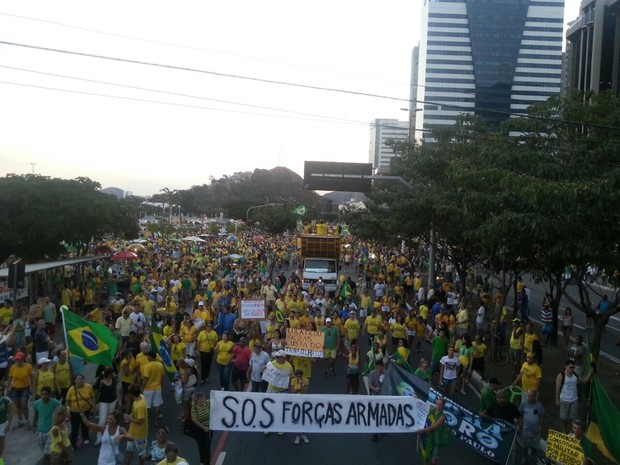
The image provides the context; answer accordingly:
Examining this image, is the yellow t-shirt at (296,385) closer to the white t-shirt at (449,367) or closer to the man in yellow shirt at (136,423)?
the man in yellow shirt at (136,423)

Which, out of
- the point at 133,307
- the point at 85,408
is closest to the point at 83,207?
the point at 133,307

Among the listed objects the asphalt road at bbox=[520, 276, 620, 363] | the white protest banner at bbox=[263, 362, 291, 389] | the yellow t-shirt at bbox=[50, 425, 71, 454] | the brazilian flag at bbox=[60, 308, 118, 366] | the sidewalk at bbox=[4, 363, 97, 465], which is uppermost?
the brazilian flag at bbox=[60, 308, 118, 366]

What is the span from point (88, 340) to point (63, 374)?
723mm

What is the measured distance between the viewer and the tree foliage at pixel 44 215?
83.5 feet

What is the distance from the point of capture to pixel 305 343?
1220 centimetres

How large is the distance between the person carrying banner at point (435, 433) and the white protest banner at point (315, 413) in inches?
4.7

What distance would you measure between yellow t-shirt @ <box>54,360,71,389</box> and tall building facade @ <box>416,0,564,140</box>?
135911mm

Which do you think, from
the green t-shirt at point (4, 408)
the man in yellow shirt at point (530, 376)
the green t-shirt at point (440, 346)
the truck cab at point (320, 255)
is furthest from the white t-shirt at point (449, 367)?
the truck cab at point (320, 255)

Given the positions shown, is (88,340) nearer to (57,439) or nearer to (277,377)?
(57,439)

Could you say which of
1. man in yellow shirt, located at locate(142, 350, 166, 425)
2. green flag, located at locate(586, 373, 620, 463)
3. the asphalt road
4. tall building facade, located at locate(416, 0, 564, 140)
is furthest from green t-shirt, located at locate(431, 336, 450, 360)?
tall building facade, located at locate(416, 0, 564, 140)

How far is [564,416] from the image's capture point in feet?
33.1

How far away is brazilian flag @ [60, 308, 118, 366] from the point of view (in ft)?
31.9

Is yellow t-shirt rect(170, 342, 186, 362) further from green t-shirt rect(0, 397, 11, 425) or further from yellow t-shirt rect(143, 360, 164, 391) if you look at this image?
green t-shirt rect(0, 397, 11, 425)

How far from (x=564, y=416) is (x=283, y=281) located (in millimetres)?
18748
